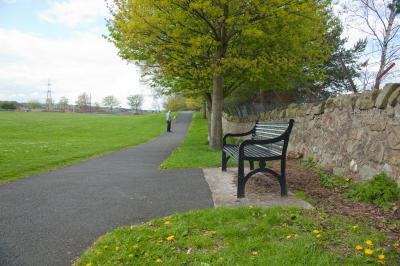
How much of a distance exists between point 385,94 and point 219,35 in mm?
7212

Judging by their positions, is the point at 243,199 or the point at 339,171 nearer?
the point at 243,199

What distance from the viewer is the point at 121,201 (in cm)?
527

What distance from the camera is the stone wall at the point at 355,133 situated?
486 centimetres

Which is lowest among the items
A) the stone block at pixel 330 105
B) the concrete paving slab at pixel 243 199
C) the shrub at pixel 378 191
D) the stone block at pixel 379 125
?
the concrete paving slab at pixel 243 199

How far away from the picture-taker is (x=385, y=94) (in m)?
5.02

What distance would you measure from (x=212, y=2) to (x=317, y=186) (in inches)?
246

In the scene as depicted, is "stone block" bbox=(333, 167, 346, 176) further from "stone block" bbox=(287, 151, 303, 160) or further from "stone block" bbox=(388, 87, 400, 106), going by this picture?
"stone block" bbox=(287, 151, 303, 160)

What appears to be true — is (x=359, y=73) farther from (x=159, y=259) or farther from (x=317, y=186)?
(x=159, y=259)

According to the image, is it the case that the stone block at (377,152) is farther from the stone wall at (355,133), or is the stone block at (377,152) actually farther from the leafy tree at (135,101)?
the leafy tree at (135,101)

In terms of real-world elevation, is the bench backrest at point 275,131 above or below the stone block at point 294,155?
above

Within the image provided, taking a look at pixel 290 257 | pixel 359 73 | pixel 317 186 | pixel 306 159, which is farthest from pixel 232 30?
pixel 359 73

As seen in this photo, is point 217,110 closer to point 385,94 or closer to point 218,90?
point 218,90

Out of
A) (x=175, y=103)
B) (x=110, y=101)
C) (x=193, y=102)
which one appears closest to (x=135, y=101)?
(x=110, y=101)

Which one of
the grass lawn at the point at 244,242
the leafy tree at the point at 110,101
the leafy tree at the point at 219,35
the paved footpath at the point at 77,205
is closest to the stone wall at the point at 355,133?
the grass lawn at the point at 244,242
